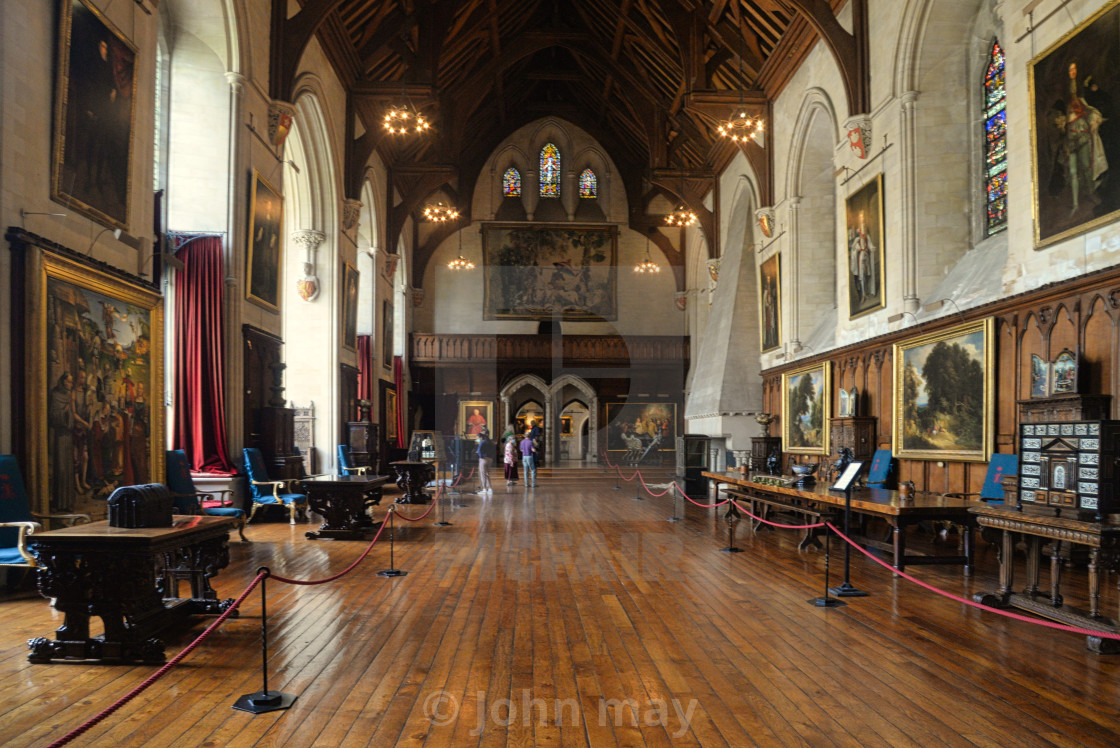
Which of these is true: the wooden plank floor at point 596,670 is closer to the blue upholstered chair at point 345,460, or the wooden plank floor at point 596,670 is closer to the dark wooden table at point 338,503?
the dark wooden table at point 338,503

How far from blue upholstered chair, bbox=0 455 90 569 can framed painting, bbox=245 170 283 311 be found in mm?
4603

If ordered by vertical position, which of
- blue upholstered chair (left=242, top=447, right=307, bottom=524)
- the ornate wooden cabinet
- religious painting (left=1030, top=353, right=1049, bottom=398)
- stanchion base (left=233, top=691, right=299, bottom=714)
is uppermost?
religious painting (left=1030, top=353, right=1049, bottom=398)

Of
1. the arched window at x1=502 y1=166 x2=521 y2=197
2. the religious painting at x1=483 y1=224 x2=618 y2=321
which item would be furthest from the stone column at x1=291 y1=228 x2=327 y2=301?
the arched window at x1=502 y1=166 x2=521 y2=197

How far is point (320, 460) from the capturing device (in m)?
12.8

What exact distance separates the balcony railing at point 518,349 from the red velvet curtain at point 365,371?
4492mm

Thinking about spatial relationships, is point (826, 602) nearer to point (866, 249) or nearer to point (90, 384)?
point (90, 384)

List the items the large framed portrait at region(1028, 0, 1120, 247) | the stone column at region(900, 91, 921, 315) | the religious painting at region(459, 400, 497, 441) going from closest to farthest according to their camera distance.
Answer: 1. the large framed portrait at region(1028, 0, 1120, 247)
2. the stone column at region(900, 91, 921, 315)
3. the religious painting at region(459, 400, 497, 441)

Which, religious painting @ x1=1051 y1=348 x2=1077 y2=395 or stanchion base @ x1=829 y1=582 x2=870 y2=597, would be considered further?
religious painting @ x1=1051 y1=348 x2=1077 y2=395

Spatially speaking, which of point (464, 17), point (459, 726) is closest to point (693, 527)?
point (459, 726)

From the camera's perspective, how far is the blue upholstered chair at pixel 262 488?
26.9 feet

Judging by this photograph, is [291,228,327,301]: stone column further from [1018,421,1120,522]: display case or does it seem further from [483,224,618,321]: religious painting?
[1018,421,1120,522]: display case

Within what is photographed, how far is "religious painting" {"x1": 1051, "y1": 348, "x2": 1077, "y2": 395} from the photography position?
5725mm

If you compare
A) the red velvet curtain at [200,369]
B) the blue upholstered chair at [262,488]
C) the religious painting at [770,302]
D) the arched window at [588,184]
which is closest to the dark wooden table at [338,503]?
the blue upholstered chair at [262,488]

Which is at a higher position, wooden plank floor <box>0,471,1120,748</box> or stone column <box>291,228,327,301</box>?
stone column <box>291,228,327,301</box>
